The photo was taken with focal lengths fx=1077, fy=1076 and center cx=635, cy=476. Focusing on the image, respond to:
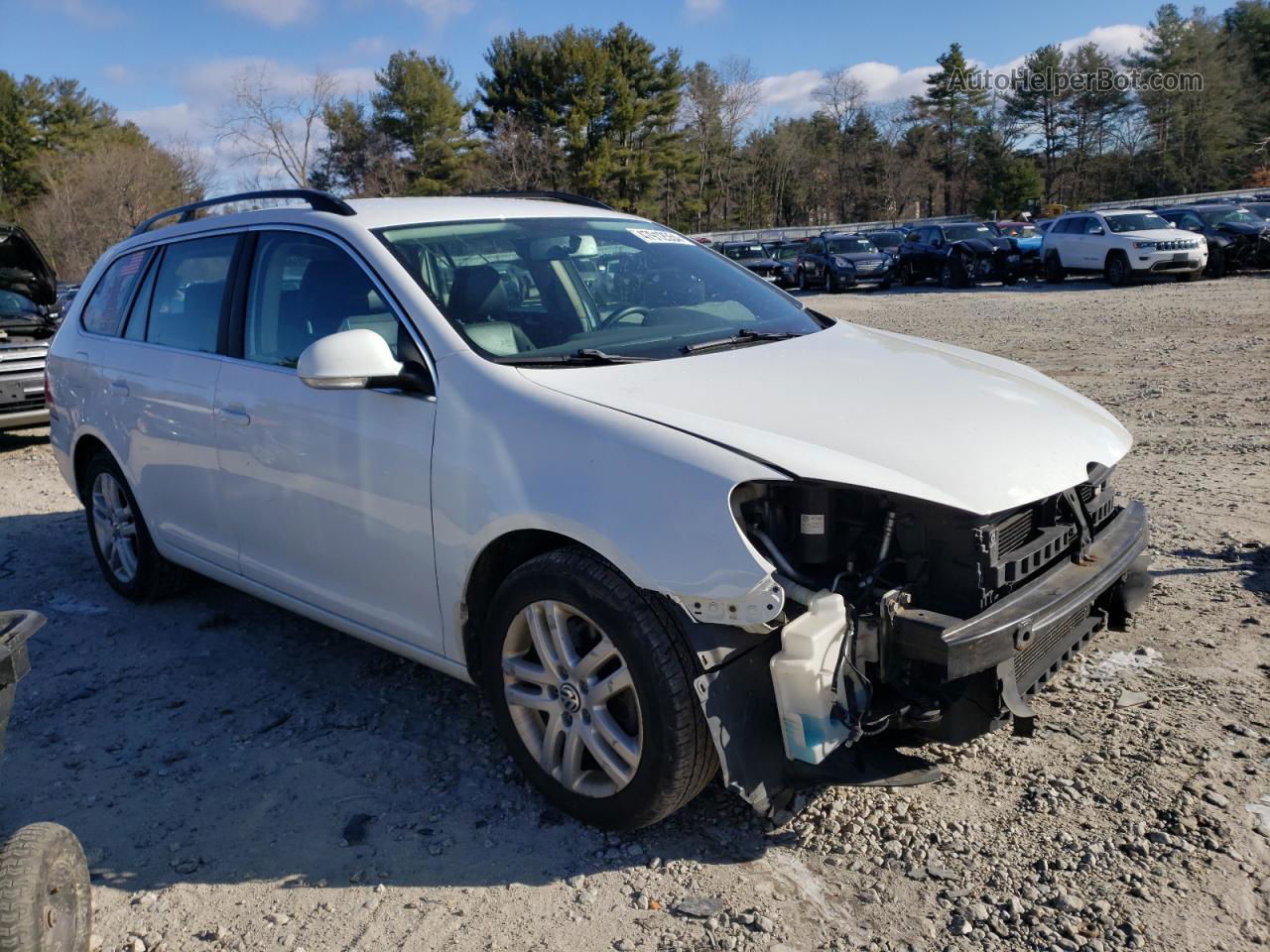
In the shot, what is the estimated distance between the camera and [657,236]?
4.53m

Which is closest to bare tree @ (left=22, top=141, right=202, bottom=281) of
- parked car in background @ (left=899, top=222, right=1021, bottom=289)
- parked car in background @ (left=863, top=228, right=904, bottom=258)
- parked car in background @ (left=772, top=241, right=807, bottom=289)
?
parked car in background @ (left=772, top=241, right=807, bottom=289)

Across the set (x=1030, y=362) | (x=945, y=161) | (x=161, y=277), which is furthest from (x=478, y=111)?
(x=161, y=277)

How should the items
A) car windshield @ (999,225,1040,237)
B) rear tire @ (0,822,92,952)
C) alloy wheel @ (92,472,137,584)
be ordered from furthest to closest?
car windshield @ (999,225,1040,237), alloy wheel @ (92,472,137,584), rear tire @ (0,822,92,952)

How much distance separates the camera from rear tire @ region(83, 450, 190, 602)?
17.0 feet

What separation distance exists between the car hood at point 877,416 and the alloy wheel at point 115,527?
3.00 m

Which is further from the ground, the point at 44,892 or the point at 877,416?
the point at 877,416

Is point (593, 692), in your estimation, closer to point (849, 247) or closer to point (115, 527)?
point (115, 527)

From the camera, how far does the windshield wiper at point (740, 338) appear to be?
142 inches

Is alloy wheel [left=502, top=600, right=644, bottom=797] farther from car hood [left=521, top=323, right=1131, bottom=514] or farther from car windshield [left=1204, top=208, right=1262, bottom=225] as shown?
car windshield [left=1204, top=208, right=1262, bottom=225]

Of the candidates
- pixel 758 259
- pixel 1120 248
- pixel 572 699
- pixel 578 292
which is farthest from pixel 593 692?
pixel 758 259

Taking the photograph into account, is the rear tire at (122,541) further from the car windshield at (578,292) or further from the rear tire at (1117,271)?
the rear tire at (1117,271)

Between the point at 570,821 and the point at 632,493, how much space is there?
3.59 feet

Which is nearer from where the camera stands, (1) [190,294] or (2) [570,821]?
(2) [570,821]

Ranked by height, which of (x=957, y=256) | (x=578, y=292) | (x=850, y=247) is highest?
(x=850, y=247)
